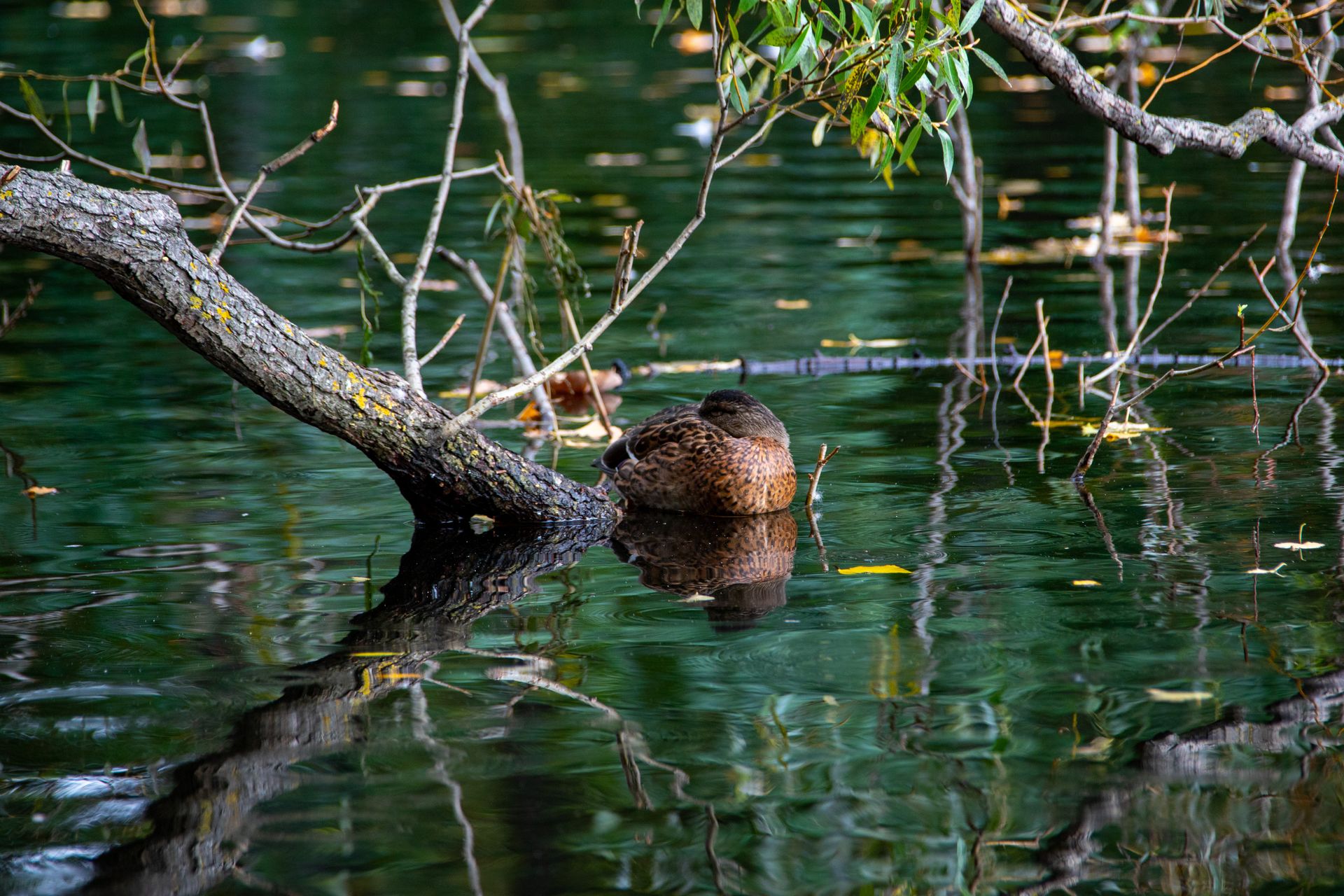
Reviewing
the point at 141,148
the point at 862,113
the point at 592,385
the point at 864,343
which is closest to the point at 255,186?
the point at 141,148

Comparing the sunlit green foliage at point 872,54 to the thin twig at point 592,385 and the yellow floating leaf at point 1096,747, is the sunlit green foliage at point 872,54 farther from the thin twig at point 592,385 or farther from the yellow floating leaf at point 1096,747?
the yellow floating leaf at point 1096,747

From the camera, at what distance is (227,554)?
593 centimetres

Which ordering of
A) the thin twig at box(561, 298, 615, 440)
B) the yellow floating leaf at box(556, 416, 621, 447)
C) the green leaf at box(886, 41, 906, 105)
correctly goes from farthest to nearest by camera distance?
the yellow floating leaf at box(556, 416, 621, 447) < the thin twig at box(561, 298, 615, 440) < the green leaf at box(886, 41, 906, 105)

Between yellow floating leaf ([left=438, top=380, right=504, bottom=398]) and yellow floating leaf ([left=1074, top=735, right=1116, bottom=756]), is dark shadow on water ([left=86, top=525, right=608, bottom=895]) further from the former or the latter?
yellow floating leaf ([left=438, top=380, right=504, bottom=398])

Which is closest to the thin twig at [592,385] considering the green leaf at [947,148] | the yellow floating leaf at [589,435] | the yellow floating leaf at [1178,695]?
the yellow floating leaf at [589,435]

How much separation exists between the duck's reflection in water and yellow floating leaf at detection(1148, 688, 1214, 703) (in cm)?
128

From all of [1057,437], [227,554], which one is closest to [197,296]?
[227,554]

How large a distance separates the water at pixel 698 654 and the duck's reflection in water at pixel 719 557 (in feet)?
0.08

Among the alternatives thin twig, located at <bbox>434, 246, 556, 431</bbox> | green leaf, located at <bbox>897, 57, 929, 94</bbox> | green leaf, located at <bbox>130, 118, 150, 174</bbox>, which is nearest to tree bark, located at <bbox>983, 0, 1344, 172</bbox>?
green leaf, located at <bbox>897, 57, 929, 94</bbox>

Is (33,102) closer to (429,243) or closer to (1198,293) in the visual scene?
(429,243)

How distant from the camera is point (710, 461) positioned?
21.2 feet

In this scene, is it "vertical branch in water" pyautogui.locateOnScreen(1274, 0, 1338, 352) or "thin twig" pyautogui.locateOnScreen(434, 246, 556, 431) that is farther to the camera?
"thin twig" pyautogui.locateOnScreen(434, 246, 556, 431)

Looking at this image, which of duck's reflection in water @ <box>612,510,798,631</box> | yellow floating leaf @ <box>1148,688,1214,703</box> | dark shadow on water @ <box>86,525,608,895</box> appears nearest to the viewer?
dark shadow on water @ <box>86,525,608,895</box>

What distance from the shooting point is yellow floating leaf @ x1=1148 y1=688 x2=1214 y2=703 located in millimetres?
4254
